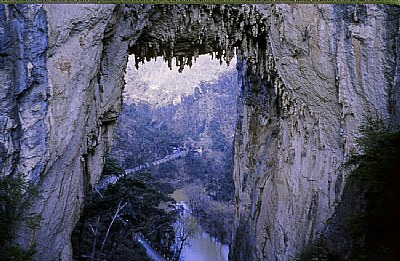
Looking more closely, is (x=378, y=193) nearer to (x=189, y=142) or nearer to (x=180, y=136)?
(x=189, y=142)

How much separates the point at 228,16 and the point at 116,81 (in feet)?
4.74

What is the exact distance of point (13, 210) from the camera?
317 centimetres

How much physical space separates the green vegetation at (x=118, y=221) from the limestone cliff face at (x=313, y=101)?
124 inches

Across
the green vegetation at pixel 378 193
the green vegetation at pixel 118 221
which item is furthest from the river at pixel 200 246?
the green vegetation at pixel 378 193

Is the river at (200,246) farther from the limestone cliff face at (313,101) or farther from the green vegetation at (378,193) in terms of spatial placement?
the green vegetation at (378,193)

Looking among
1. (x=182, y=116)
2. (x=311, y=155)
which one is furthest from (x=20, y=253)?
(x=182, y=116)

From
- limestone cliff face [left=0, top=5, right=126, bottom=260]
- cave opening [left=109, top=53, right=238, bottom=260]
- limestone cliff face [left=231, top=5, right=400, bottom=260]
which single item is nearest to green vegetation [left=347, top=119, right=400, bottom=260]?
limestone cliff face [left=231, top=5, right=400, bottom=260]

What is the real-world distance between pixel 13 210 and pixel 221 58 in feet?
9.87

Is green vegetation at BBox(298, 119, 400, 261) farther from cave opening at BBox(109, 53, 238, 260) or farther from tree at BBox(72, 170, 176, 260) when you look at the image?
cave opening at BBox(109, 53, 238, 260)

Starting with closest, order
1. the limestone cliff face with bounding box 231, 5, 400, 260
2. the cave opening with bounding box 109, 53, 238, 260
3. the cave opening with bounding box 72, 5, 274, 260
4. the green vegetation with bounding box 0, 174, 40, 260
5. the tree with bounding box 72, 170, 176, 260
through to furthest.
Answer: the green vegetation with bounding box 0, 174, 40, 260 < the limestone cliff face with bounding box 231, 5, 400, 260 < the cave opening with bounding box 72, 5, 274, 260 < the tree with bounding box 72, 170, 176, 260 < the cave opening with bounding box 109, 53, 238, 260

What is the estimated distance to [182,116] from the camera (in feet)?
71.1

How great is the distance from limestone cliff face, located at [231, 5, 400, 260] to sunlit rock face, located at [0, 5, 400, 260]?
1cm

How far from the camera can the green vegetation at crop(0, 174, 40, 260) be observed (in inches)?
121

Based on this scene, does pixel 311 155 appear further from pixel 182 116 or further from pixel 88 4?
pixel 182 116
